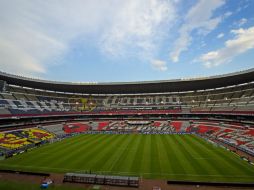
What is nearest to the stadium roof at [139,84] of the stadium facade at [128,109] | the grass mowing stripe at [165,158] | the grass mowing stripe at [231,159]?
the stadium facade at [128,109]

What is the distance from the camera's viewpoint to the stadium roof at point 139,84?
54031 millimetres

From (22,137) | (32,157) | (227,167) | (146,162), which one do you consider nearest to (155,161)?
(146,162)

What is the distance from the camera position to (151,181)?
19812 millimetres

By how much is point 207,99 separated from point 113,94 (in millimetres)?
39884

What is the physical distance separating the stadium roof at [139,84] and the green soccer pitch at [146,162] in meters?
29.5

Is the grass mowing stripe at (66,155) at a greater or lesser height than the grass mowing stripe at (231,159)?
lesser

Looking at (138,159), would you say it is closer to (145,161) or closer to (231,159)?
(145,161)

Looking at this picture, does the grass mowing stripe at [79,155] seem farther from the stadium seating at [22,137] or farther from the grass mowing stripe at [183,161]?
the grass mowing stripe at [183,161]

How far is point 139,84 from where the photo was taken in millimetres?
67250

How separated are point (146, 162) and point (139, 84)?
1732 inches

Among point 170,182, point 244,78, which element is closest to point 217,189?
point 170,182

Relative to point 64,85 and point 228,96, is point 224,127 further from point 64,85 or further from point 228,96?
point 64,85

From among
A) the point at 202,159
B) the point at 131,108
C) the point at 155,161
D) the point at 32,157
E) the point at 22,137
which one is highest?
the point at 131,108

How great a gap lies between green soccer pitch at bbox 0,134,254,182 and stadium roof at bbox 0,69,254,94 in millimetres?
29549
